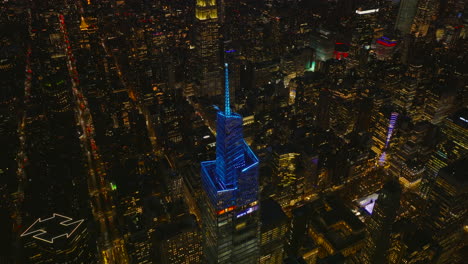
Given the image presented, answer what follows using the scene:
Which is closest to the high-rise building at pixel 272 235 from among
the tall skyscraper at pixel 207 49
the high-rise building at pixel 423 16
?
the tall skyscraper at pixel 207 49

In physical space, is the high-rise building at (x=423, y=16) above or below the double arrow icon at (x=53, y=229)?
above

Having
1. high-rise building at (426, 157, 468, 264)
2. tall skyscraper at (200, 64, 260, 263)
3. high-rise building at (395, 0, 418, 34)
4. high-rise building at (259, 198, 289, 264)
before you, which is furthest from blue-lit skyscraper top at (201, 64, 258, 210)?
high-rise building at (395, 0, 418, 34)

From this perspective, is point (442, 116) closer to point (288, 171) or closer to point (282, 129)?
point (282, 129)

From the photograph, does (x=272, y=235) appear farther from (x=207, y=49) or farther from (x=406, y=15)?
(x=406, y=15)

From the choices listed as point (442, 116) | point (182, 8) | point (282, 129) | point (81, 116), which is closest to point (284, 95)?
point (282, 129)

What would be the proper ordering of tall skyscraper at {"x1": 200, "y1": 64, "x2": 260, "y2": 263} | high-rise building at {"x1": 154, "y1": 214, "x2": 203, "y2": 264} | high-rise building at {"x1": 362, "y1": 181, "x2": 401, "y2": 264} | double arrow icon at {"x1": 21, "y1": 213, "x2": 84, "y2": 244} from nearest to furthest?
tall skyscraper at {"x1": 200, "y1": 64, "x2": 260, "y2": 263}
double arrow icon at {"x1": 21, "y1": 213, "x2": 84, "y2": 244}
high-rise building at {"x1": 362, "y1": 181, "x2": 401, "y2": 264}
high-rise building at {"x1": 154, "y1": 214, "x2": 203, "y2": 264}

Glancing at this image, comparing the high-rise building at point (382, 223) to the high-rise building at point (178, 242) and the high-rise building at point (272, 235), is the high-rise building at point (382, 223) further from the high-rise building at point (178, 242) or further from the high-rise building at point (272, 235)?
the high-rise building at point (178, 242)

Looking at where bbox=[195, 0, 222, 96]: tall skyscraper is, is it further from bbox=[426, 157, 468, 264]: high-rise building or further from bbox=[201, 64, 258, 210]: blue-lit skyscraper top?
bbox=[201, 64, 258, 210]: blue-lit skyscraper top
